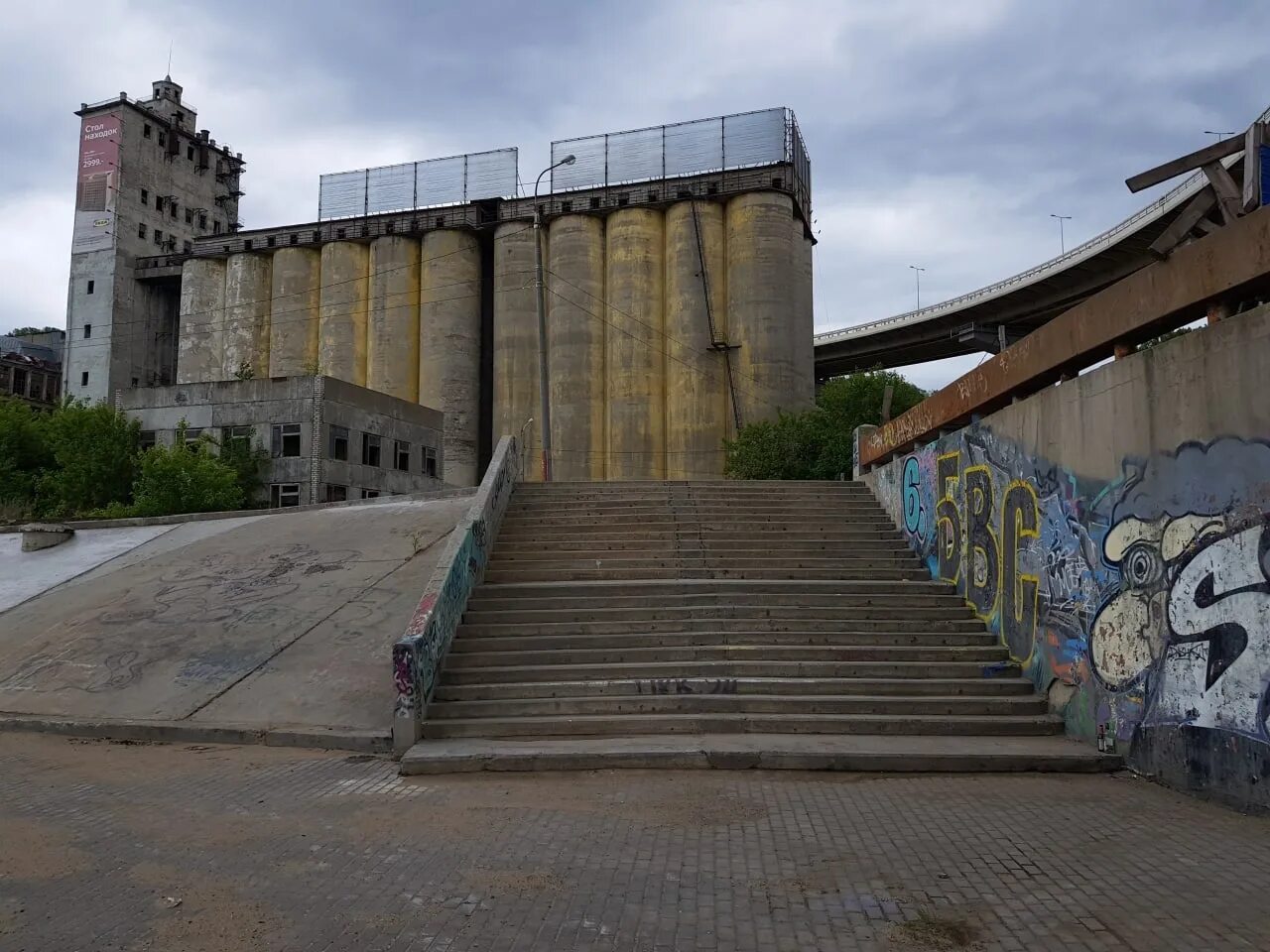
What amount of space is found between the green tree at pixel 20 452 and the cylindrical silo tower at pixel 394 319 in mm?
15157

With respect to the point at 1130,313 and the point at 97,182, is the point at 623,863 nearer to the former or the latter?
the point at 1130,313

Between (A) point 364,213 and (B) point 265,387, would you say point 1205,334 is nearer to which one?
(B) point 265,387

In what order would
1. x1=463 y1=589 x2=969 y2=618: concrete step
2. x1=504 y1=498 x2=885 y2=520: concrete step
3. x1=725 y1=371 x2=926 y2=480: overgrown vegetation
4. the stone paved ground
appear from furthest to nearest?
1. x1=725 y1=371 x2=926 y2=480: overgrown vegetation
2. x1=504 y1=498 x2=885 y2=520: concrete step
3. x1=463 y1=589 x2=969 y2=618: concrete step
4. the stone paved ground

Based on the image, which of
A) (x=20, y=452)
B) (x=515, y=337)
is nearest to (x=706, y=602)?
(x=515, y=337)

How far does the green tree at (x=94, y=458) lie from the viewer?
35000 millimetres

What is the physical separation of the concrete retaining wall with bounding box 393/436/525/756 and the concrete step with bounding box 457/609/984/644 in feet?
1.93

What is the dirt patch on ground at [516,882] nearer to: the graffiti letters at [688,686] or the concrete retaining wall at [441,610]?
the concrete retaining wall at [441,610]

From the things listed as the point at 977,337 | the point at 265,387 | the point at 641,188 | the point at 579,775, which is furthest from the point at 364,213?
the point at 579,775

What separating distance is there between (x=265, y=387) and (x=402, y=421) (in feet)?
20.2

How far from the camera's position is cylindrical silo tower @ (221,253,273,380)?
4994cm

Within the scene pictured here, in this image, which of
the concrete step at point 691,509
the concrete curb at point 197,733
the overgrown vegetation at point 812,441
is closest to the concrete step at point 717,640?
the concrete curb at point 197,733

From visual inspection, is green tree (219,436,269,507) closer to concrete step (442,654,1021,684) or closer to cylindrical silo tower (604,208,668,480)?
cylindrical silo tower (604,208,668,480)

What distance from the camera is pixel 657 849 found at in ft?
18.1

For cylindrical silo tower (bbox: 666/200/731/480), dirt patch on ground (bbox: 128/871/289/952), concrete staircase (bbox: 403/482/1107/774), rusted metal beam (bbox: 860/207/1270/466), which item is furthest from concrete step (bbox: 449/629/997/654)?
cylindrical silo tower (bbox: 666/200/731/480)
